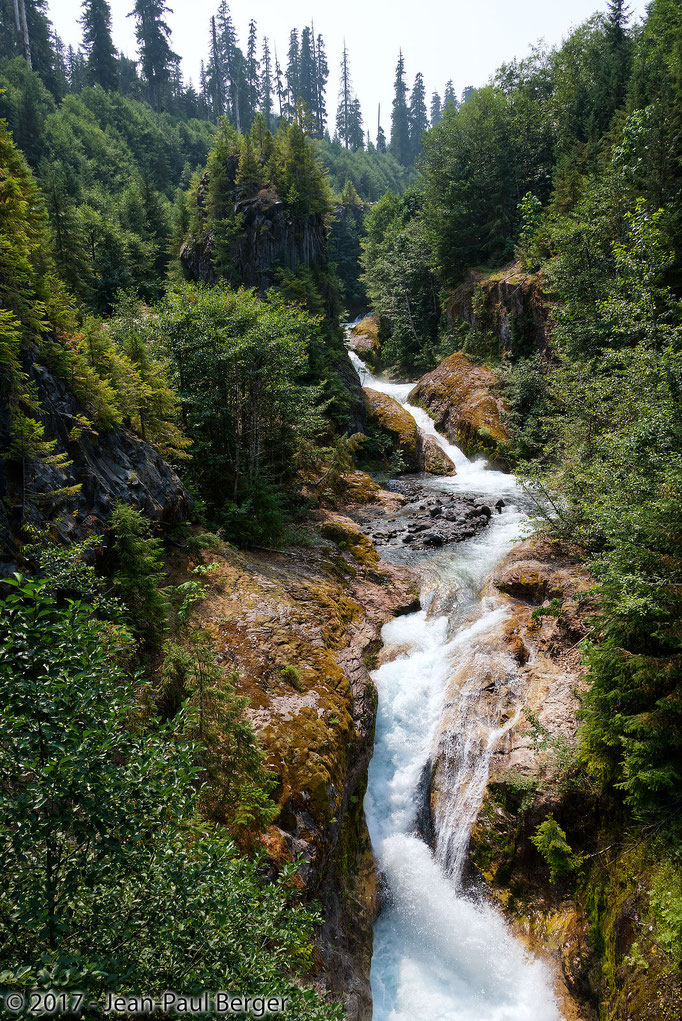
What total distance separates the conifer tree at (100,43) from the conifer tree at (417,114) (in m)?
57.4

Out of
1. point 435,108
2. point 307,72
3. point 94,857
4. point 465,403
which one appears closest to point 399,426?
point 465,403

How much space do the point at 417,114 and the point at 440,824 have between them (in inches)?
4880

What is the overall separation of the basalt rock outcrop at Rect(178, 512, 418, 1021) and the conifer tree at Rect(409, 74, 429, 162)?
113074 millimetres

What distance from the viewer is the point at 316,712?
28.7ft

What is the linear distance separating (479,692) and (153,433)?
29.4 feet

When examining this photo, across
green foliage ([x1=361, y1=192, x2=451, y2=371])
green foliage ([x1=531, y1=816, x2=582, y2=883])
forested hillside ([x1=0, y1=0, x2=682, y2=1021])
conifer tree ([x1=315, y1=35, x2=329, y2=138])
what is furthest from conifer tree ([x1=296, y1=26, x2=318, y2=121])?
green foliage ([x1=531, y1=816, x2=582, y2=883])

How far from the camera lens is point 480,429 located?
79.4 ft

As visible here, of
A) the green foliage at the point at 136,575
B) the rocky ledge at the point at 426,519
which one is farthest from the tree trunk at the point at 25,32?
the green foliage at the point at 136,575

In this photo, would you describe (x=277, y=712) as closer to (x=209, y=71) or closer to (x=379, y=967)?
(x=379, y=967)

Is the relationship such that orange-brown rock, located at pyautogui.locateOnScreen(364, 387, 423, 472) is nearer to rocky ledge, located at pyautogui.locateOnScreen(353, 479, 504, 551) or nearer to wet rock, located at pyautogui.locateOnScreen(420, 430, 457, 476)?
wet rock, located at pyautogui.locateOnScreen(420, 430, 457, 476)

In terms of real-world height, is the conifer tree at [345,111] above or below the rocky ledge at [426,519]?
above

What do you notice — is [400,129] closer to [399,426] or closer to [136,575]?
[399,426]

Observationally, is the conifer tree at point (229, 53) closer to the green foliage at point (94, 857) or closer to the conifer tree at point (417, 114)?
the conifer tree at point (417, 114)

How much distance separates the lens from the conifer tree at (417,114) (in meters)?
98.6
